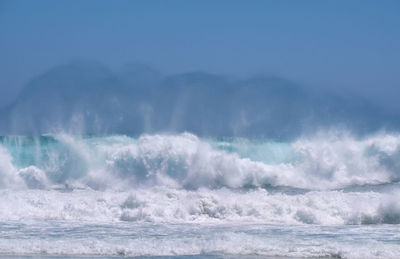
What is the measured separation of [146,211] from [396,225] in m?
6.04

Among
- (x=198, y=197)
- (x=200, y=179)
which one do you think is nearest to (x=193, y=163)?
(x=200, y=179)

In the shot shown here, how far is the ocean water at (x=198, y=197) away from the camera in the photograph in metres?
10.3

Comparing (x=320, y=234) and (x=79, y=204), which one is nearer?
(x=320, y=234)

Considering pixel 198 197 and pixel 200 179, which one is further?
pixel 200 179

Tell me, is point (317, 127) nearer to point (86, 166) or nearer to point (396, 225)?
point (86, 166)

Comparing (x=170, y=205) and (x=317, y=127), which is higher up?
(x=317, y=127)

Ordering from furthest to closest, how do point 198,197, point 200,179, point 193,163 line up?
1. point 193,163
2. point 200,179
3. point 198,197

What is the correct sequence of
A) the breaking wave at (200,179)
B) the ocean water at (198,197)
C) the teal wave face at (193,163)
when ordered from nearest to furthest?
the ocean water at (198,197)
the breaking wave at (200,179)
the teal wave face at (193,163)

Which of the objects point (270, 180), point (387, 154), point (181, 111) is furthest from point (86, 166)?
point (387, 154)

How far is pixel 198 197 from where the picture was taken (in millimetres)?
14391

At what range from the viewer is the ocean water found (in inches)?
405

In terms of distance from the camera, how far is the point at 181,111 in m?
24.3

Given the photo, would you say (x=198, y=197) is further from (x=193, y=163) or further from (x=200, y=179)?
(x=193, y=163)

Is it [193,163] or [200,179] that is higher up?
[193,163]
